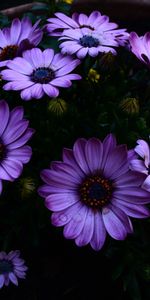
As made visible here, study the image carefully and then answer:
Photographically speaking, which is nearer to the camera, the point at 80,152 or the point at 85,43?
the point at 80,152

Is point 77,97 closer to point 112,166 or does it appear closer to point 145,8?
point 112,166

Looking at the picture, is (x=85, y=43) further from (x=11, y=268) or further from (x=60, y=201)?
(x=11, y=268)

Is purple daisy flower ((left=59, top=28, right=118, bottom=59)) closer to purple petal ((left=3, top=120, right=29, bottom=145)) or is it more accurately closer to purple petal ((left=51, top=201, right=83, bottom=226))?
purple petal ((left=3, top=120, right=29, bottom=145))

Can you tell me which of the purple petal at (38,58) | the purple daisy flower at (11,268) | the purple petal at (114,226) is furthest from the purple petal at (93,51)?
the purple daisy flower at (11,268)

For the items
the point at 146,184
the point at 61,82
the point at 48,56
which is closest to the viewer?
the point at 146,184

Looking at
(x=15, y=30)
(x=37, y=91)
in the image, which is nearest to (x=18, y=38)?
(x=15, y=30)

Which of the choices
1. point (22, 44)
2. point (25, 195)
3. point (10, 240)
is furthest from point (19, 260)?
point (22, 44)

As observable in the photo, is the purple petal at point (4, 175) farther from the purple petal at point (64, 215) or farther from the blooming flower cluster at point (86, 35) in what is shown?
the blooming flower cluster at point (86, 35)
